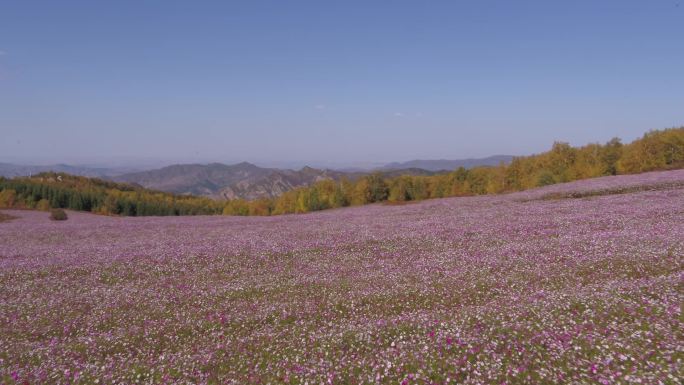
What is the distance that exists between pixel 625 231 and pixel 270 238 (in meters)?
27.6

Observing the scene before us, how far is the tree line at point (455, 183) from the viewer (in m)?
90.1

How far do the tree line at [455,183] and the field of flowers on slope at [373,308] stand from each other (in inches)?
3027

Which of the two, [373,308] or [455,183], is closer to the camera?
[373,308]

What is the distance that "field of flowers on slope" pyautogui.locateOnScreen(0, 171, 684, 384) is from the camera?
990cm

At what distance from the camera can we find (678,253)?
16.9 meters

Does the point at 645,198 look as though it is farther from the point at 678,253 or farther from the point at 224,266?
the point at 224,266

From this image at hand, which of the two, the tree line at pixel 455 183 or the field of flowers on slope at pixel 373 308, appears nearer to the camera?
the field of flowers on slope at pixel 373 308

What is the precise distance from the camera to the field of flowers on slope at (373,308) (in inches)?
390

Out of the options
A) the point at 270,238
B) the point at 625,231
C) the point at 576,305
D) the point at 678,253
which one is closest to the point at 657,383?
the point at 576,305

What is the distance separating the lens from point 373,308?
605 inches

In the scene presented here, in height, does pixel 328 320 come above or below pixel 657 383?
below

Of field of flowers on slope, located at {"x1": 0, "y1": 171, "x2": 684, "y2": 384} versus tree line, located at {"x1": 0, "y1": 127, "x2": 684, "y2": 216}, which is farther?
tree line, located at {"x1": 0, "y1": 127, "x2": 684, "y2": 216}

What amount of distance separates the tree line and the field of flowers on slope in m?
76.9

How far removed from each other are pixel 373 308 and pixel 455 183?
11869 cm
